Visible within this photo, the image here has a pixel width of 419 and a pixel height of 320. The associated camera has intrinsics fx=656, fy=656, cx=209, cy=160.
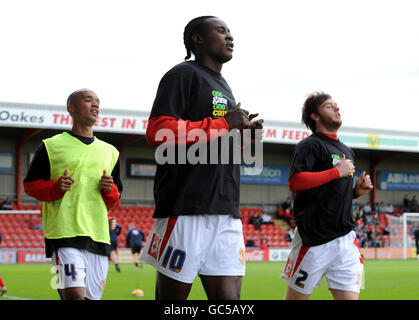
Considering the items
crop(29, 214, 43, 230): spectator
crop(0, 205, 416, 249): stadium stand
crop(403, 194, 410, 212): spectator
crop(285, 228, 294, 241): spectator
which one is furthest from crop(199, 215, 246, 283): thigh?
crop(403, 194, 410, 212): spectator

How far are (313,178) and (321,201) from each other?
0.21 metres

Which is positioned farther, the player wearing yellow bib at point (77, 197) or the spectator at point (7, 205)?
the spectator at point (7, 205)

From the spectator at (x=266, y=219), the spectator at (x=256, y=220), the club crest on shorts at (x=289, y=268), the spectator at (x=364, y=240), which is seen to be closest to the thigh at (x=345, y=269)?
the club crest on shorts at (x=289, y=268)

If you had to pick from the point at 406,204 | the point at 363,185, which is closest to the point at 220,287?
the point at 363,185

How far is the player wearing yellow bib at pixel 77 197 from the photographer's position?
475 cm

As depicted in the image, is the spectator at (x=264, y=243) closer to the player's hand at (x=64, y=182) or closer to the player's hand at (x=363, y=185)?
the player's hand at (x=363, y=185)

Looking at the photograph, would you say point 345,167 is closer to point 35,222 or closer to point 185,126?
point 185,126

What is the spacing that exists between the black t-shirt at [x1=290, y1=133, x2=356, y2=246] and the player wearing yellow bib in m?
1.47

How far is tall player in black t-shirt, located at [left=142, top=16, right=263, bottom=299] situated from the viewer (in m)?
3.51

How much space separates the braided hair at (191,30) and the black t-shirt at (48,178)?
Result: 4.93 ft

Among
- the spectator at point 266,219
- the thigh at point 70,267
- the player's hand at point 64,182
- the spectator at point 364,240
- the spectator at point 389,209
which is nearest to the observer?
the thigh at point 70,267

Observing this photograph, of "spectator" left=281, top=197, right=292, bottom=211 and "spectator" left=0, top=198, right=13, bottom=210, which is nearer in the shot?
"spectator" left=0, top=198, right=13, bottom=210

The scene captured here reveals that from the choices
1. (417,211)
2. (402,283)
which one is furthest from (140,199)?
(402,283)

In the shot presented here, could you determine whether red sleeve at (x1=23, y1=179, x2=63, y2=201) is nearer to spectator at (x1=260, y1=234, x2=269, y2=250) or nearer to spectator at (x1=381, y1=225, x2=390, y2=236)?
spectator at (x1=260, y1=234, x2=269, y2=250)
